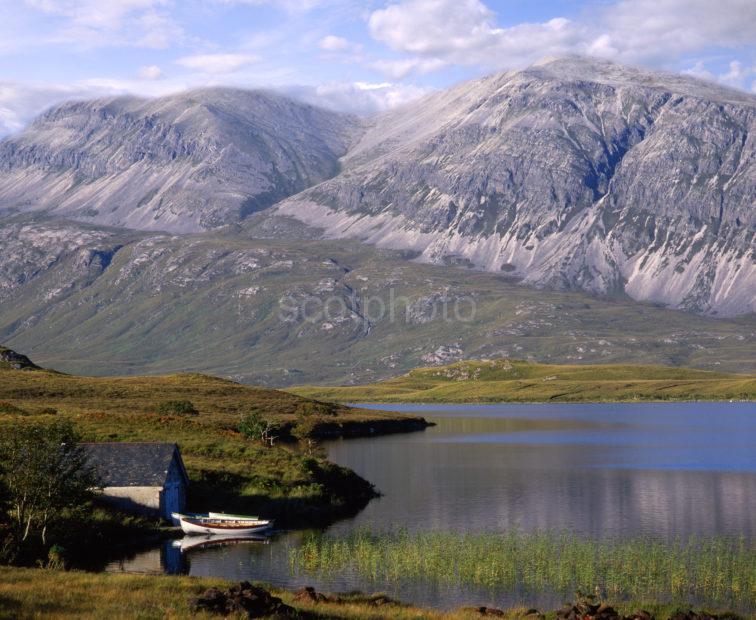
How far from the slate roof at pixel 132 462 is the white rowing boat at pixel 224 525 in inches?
141

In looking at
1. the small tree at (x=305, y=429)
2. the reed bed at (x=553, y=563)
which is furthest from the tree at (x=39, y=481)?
the small tree at (x=305, y=429)

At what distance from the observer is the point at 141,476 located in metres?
71.4

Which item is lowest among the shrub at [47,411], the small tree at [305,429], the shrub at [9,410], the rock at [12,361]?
the small tree at [305,429]

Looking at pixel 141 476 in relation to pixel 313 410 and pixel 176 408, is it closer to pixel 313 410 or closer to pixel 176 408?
pixel 176 408

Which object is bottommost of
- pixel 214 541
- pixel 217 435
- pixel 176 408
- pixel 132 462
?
pixel 214 541

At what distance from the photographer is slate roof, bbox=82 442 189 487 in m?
71.0

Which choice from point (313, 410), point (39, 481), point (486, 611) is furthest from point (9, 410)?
point (486, 611)

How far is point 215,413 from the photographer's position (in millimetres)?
145375

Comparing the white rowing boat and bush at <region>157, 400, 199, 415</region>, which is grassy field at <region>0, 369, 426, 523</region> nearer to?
bush at <region>157, 400, 199, 415</region>

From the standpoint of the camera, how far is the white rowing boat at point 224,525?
68375mm

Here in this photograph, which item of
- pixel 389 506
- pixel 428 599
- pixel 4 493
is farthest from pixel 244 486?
pixel 428 599

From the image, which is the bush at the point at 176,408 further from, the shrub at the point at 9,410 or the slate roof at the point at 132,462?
the slate roof at the point at 132,462

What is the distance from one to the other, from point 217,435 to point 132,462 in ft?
94.4

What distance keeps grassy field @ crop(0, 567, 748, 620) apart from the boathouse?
75.7ft
